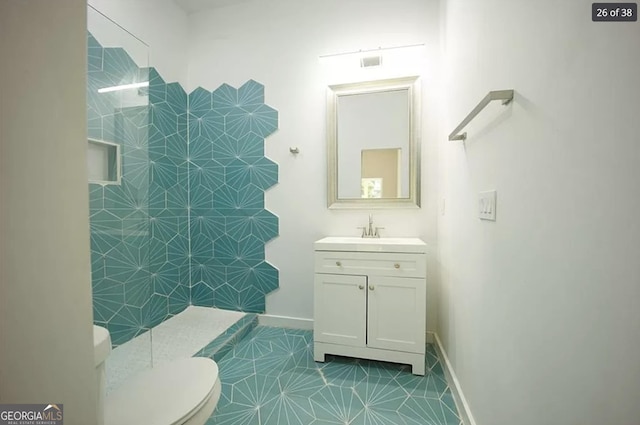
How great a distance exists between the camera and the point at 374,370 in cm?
169

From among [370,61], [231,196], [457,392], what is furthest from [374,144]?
[457,392]

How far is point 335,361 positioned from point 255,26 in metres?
2.91

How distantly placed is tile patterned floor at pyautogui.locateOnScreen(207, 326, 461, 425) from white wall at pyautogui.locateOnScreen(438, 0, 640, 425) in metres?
0.36

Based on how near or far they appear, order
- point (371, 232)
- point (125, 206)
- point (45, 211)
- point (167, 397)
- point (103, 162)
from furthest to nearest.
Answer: point (371, 232) < point (125, 206) < point (103, 162) < point (167, 397) < point (45, 211)

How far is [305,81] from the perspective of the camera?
222cm

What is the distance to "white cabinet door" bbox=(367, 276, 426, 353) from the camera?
1.61 metres

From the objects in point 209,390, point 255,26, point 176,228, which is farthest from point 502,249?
point 255,26

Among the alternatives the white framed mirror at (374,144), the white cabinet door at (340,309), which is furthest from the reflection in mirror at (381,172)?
the white cabinet door at (340,309)

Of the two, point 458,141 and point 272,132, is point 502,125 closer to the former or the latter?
point 458,141

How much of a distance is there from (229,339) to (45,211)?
1789mm

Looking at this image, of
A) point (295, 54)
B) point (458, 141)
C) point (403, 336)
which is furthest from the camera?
point (295, 54)

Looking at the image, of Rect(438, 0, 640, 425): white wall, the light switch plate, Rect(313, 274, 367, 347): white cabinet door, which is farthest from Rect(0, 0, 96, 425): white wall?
Rect(313, 274, 367, 347): white cabinet door

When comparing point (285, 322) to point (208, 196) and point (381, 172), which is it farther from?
point (381, 172)

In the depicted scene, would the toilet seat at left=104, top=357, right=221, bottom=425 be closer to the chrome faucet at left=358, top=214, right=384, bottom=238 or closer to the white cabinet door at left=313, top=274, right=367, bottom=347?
the white cabinet door at left=313, top=274, right=367, bottom=347
